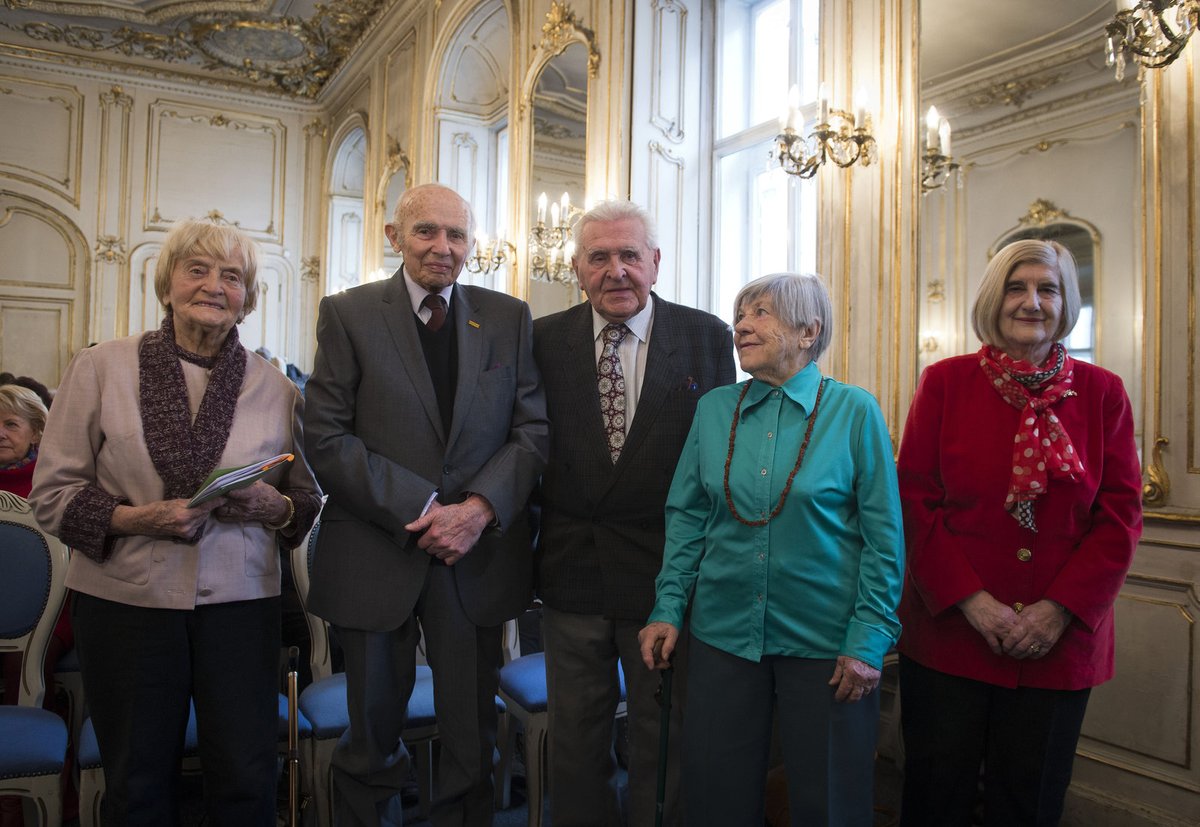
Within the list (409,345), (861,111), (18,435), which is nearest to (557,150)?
(861,111)

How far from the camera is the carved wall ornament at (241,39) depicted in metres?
8.30

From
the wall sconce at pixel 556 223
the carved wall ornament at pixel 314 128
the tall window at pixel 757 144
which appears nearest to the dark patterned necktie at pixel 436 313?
the tall window at pixel 757 144

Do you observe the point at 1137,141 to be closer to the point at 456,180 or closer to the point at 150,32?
the point at 456,180

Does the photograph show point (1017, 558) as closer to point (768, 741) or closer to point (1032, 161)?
point (768, 741)

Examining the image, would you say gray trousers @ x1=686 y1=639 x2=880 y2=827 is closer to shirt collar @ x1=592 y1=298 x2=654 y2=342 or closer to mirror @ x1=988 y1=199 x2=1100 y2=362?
shirt collar @ x1=592 y1=298 x2=654 y2=342

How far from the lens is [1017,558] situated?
1.72 meters

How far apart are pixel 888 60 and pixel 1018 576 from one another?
1.95 metres

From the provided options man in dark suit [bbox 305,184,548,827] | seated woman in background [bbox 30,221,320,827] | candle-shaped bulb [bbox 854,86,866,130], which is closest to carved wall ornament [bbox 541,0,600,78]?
candle-shaped bulb [bbox 854,86,866,130]

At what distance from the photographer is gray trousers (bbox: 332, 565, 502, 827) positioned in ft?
6.22

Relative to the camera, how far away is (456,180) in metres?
6.64

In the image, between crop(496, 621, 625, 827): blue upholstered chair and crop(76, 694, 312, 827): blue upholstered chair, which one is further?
crop(496, 621, 625, 827): blue upholstered chair

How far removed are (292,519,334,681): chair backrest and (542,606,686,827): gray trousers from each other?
3.04ft

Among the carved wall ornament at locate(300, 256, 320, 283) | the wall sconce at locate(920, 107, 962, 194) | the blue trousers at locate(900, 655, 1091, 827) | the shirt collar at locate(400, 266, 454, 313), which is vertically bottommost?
the blue trousers at locate(900, 655, 1091, 827)

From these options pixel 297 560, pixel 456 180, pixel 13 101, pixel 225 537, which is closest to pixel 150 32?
pixel 13 101
